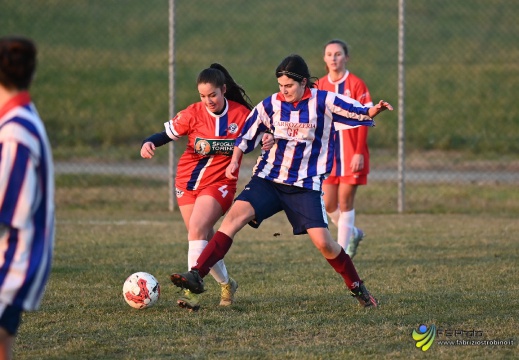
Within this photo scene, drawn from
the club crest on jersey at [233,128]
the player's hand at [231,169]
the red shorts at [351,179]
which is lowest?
the red shorts at [351,179]

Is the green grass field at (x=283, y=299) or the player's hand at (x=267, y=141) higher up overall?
the player's hand at (x=267, y=141)

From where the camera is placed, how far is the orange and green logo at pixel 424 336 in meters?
4.61

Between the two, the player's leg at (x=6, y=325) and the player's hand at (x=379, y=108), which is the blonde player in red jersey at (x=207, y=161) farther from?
the player's leg at (x=6, y=325)

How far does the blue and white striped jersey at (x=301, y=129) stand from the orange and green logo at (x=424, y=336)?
1.16 m

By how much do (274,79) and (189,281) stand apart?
1592 cm

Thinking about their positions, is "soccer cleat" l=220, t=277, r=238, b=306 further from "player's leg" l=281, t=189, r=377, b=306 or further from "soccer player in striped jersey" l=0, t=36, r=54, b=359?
"soccer player in striped jersey" l=0, t=36, r=54, b=359

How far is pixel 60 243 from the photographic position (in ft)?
27.6

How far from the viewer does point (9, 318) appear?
319 centimetres

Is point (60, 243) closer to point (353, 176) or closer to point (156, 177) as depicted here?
point (353, 176)

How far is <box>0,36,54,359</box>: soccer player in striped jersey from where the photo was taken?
312 cm

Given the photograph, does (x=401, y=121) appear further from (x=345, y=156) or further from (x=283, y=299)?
(x=283, y=299)

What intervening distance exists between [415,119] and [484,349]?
14247 millimetres

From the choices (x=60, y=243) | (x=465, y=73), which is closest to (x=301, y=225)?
(x=60, y=243)

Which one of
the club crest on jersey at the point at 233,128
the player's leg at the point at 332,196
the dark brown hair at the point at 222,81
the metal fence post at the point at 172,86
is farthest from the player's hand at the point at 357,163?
the metal fence post at the point at 172,86
